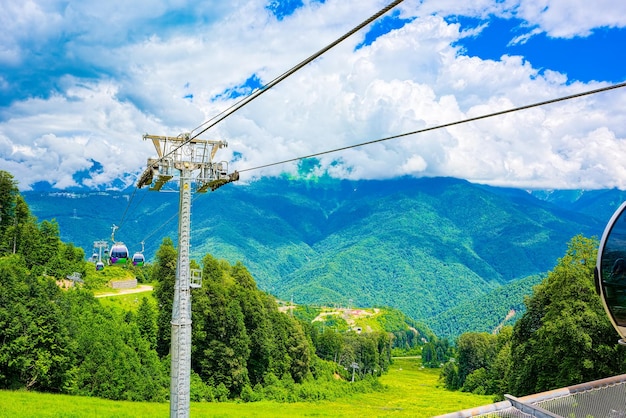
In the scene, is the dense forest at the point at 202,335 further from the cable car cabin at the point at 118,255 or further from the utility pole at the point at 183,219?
the utility pole at the point at 183,219

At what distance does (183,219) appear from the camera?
13.6m

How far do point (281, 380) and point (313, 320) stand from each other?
9365 centimetres

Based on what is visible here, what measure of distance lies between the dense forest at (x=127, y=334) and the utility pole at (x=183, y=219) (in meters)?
14.4

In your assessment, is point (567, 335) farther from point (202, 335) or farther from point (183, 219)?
point (202, 335)

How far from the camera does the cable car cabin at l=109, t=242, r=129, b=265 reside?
84.2 ft

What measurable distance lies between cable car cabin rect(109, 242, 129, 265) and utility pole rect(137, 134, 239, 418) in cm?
1222

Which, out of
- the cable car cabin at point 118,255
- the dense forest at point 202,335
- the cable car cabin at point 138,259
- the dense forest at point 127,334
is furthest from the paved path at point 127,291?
the cable car cabin at point 138,259

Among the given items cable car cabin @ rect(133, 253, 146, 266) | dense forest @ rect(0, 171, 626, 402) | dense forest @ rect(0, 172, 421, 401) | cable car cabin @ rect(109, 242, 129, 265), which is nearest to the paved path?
dense forest @ rect(0, 171, 626, 402)

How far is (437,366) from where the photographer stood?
11650cm

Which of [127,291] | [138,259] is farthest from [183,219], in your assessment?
[127,291]

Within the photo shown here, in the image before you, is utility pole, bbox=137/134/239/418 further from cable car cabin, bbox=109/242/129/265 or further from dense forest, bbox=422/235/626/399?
dense forest, bbox=422/235/626/399

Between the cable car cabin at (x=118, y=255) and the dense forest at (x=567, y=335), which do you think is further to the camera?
the cable car cabin at (x=118, y=255)

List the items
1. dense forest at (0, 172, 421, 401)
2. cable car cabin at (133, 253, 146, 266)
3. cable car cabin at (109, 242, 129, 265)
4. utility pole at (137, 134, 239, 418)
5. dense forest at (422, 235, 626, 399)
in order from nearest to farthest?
utility pole at (137, 134, 239, 418) < dense forest at (422, 235, 626, 399) < dense forest at (0, 172, 421, 401) < cable car cabin at (133, 253, 146, 266) < cable car cabin at (109, 242, 129, 265)

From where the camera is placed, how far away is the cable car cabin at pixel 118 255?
25672 mm
